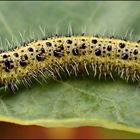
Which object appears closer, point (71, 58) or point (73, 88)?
point (73, 88)

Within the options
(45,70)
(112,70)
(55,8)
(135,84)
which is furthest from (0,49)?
(135,84)

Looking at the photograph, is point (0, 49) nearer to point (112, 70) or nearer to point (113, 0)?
point (112, 70)

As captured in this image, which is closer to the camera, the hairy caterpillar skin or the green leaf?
the green leaf

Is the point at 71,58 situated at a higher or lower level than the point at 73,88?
higher

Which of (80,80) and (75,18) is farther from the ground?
(75,18)
